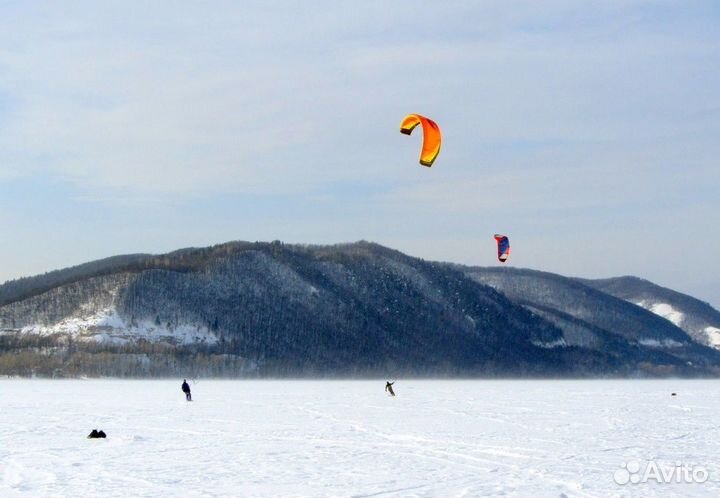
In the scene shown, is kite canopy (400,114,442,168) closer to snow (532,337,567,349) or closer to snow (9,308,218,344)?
snow (9,308,218,344)

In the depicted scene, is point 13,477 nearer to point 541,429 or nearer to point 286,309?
point 541,429

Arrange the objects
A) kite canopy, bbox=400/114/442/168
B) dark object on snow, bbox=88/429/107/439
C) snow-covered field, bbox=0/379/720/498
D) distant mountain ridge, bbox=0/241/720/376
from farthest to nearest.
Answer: distant mountain ridge, bbox=0/241/720/376 < kite canopy, bbox=400/114/442/168 < dark object on snow, bbox=88/429/107/439 < snow-covered field, bbox=0/379/720/498

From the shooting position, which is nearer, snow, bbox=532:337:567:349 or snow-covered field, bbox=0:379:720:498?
snow-covered field, bbox=0:379:720:498

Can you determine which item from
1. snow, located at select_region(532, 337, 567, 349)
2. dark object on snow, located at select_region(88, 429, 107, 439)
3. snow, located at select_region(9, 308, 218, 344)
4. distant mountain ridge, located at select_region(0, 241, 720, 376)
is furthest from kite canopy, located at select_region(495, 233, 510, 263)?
snow, located at select_region(532, 337, 567, 349)

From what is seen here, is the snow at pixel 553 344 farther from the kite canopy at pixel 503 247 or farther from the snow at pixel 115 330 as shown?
the kite canopy at pixel 503 247

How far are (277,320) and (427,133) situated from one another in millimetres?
120909

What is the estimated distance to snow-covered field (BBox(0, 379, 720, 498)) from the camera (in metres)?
16.0

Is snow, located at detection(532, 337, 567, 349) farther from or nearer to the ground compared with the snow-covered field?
farther from the ground

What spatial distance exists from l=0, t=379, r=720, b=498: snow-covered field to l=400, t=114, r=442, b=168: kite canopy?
25.5 feet

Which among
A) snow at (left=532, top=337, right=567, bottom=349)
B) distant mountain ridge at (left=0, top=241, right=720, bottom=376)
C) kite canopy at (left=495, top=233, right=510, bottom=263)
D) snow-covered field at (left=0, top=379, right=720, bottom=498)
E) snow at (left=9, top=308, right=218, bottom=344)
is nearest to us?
snow-covered field at (left=0, top=379, right=720, bottom=498)

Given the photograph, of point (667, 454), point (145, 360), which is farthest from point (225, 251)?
point (667, 454)

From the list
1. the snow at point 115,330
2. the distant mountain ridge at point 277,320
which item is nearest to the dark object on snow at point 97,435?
the distant mountain ridge at point 277,320

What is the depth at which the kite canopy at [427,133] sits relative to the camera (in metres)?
29.7

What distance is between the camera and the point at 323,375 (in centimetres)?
13788
